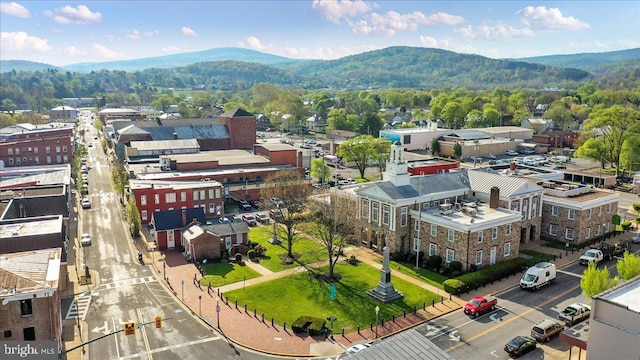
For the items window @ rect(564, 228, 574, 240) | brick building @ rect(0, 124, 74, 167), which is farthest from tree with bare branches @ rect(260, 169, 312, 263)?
brick building @ rect(0, 124, 74, 167)

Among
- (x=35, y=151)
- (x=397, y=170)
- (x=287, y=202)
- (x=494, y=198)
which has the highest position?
(x=397, y=170)

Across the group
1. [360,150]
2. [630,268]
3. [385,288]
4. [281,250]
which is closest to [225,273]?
[281,250]

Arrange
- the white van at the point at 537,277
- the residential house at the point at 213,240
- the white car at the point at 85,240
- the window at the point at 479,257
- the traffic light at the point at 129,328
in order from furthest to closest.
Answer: the white car at the point at 85,240, the residential house at the point at 213,240, the window at the point at 479,257, the white van at the point at 537,277, the traffic light at the point at 129,328

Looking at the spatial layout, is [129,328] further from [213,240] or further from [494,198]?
[494,198]

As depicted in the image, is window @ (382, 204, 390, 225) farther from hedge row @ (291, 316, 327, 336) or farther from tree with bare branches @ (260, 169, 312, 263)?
hedge row @ (291, 316, 327, 336)

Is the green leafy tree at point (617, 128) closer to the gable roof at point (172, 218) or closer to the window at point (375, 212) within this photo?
the window at point (375, 212)

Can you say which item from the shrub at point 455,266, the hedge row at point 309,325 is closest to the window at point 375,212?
the shrub at point 455,266

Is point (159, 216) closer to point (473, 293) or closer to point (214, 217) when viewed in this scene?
point (214, 217)

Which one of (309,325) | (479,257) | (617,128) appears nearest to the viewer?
(309,325)
